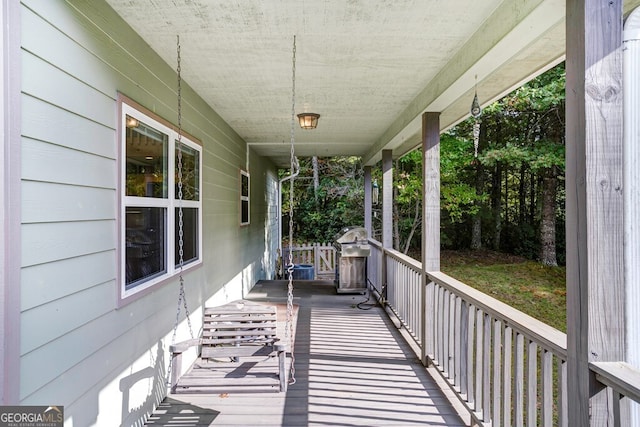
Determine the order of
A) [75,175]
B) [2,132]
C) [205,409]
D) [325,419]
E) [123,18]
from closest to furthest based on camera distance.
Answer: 1. [2,132]
2. [75,175]
3. [123,18]
4. [325,419]
5. [205,409]

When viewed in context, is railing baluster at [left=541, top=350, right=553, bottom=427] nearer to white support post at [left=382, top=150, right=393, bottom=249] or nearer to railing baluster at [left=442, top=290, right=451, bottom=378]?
railing baluster at [left=442, top=290, right=451, bottom=378]

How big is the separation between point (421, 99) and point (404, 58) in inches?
40.0

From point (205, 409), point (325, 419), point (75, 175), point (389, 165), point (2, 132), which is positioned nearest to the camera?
point (2, 132)

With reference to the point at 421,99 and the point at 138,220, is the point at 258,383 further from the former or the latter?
the point at 421,99

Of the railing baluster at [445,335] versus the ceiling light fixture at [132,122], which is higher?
the ceiling light fixture at [132,122]

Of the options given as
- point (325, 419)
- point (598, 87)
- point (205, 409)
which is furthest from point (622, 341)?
point (205, 409)

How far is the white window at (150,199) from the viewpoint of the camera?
2.65 metres

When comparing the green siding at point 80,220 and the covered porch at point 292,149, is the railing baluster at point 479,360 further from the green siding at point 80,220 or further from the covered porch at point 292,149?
the green siding at point 80,220

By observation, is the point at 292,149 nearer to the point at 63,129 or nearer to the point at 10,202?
the point at 63,129

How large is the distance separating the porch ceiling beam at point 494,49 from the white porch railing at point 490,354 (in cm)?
163

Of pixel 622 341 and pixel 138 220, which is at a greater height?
pixel 138 220

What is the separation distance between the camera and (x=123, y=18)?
2.54 metres

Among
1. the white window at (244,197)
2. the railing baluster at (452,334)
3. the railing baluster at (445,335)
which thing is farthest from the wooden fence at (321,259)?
the railing baluster at (452,334)

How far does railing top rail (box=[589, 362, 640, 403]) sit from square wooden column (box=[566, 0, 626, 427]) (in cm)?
3
